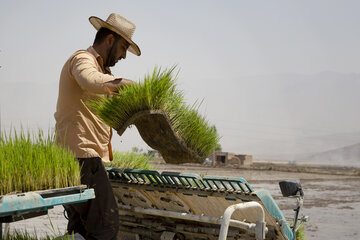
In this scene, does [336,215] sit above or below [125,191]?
below

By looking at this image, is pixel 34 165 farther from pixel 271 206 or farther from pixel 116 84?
pixel 271 206

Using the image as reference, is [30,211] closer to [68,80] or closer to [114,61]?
[68,80]

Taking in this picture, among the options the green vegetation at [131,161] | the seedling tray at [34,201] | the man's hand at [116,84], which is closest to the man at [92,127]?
the man's hand at [116,84]

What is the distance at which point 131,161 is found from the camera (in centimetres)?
598

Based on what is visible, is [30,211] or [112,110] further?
[112,110]

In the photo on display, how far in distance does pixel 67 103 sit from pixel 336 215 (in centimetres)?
1173

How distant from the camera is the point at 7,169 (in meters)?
2.31

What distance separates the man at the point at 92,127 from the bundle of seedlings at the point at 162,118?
0.39 feet

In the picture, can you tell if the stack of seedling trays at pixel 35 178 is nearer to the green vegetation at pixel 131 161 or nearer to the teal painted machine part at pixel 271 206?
the teal painted machine part at pixel 271 206

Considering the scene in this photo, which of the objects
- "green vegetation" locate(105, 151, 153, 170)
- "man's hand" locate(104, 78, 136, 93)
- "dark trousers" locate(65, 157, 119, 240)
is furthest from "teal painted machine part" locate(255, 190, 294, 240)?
"green vegetation" locate(105, 151, 153, 170)

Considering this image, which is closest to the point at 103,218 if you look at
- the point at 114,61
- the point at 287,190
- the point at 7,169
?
the point at 7,169

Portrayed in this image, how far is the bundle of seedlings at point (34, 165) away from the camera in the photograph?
2320mm

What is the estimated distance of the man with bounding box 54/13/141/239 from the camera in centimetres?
290

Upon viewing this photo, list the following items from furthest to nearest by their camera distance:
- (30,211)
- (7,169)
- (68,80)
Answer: (68,80), (7,169), (30,211)
